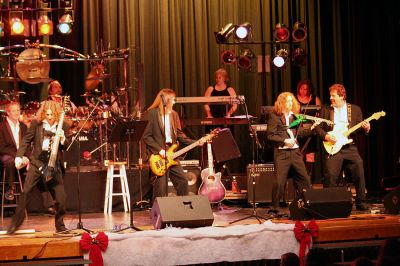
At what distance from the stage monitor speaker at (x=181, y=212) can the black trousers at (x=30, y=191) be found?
3.93 feet

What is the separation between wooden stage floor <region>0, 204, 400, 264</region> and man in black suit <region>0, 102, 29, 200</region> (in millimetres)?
695

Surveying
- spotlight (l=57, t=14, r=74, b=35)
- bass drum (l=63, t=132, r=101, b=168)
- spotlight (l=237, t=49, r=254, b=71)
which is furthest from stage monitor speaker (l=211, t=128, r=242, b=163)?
spotlight (l=57, t=14, r=74, b=35)

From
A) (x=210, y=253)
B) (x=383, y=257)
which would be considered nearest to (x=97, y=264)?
(x=210, y=253)

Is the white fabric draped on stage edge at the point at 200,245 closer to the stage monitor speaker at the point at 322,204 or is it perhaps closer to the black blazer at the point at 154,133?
the stage monitor speaker at the point at 322,204

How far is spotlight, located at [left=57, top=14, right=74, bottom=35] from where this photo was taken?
13.9 m

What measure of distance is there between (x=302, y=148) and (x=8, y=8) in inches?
241

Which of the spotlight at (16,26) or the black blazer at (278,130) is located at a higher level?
the spotlight at (16,26)

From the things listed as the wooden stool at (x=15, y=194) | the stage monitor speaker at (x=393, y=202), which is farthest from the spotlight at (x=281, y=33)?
the wooden stool at (x=15, y=194)

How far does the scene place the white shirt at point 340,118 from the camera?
36.2ft

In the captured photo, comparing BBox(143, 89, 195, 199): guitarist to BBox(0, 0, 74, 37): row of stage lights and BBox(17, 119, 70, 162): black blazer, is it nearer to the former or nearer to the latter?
BBox(17, 119, 70, 162): black blazer

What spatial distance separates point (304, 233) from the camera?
9117 millimetres

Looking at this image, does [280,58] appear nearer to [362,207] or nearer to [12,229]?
[362,207]

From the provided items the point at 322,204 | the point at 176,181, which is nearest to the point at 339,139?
the point at 322,204

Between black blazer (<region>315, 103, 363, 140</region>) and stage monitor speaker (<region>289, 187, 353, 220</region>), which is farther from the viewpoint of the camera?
black blazer (<region>315, 103, 363, 140</region>)
